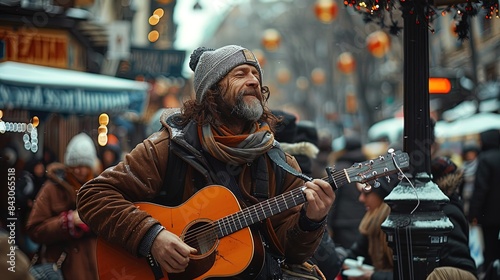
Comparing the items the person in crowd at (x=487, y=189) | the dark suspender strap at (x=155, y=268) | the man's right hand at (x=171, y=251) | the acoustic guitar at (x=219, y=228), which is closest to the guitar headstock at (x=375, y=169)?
the acoustic guitar at (x=219, y=228)

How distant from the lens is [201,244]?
432cm

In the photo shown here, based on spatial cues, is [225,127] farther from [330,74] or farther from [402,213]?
[330,74]

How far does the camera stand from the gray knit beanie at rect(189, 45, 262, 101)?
451 centimetres

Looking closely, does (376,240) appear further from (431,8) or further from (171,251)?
(171,251)

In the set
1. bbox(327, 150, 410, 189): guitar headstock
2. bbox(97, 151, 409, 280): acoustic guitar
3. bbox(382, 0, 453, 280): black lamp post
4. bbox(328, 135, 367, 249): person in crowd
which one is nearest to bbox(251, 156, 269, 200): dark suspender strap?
bbox(97, 151, 409, 280): acoustic guitar

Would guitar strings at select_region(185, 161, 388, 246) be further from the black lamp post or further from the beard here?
the black lamp post

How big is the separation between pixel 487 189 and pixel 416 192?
19.8ft

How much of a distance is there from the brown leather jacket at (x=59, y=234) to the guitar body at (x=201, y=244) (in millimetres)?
2609

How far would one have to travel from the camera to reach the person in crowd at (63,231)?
6.83 metres

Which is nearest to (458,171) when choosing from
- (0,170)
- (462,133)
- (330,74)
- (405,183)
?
(405,183)

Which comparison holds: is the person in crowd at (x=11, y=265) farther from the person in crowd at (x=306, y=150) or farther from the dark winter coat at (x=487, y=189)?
the dark winter coat at (x=487, y=189)

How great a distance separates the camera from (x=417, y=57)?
521 cm

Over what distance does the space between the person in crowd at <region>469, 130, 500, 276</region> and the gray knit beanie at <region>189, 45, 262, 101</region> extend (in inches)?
260

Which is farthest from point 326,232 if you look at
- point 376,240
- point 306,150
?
point 306,150
